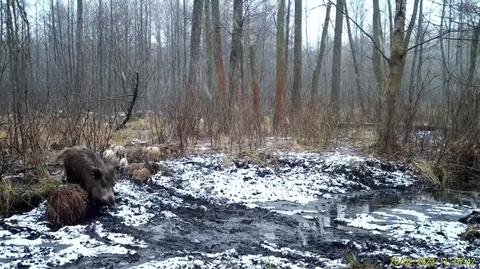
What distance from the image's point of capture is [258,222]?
5.18 meters

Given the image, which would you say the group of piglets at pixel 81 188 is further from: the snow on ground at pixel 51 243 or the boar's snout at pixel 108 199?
the snow on ground at pixel 51 243

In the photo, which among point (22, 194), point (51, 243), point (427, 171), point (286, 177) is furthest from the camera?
point (427, 171)

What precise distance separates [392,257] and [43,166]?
4706 mm

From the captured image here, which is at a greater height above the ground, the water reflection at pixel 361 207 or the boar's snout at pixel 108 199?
the boar's snout at pixel 108 199

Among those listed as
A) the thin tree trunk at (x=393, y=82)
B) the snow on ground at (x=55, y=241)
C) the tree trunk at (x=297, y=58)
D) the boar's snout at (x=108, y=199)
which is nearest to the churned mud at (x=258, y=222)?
the snow on ground at (x=55, y=241)

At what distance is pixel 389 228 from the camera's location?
4.85m

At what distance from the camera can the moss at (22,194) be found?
5.12 m

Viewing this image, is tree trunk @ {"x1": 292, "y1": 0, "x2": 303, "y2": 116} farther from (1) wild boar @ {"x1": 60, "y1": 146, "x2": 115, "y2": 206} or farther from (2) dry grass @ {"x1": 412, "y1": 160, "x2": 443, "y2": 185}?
(1) wild boar @ {"x1": 60, "y1": 146, "x2": 115, "y2": 206}

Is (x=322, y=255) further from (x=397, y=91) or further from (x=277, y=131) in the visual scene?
(x=277, y=131)

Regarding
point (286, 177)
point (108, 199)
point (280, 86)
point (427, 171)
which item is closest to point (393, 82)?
point (427, 171)

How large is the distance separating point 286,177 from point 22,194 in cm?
403

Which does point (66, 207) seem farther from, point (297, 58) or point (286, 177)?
point (297, 58)

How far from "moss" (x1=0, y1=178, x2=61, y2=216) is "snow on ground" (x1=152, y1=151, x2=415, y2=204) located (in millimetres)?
1744

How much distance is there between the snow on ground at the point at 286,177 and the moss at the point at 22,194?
1.74m
